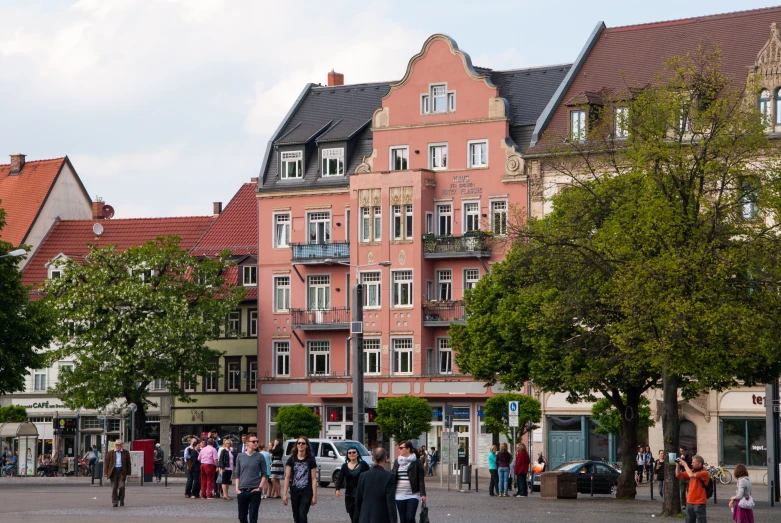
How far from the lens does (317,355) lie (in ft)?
244

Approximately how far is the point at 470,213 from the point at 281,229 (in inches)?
419

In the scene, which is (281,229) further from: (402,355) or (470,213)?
(470,213)

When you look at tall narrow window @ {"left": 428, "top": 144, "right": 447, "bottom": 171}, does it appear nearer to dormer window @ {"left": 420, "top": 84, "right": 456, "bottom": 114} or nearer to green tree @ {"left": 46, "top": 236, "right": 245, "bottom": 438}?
dormer window @ {"left": 420, "top": 84, "right": 456, "bottom": 114}

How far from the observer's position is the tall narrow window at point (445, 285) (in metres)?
70.4

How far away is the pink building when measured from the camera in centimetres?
6956

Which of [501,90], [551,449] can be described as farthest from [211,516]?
[501,90]

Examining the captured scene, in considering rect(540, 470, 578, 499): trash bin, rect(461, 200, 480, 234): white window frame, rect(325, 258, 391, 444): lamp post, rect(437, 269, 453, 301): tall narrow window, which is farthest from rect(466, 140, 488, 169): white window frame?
rect(540, 470, 578, 499): trash bin

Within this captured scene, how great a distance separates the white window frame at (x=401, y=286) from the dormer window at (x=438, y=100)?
24.6ft

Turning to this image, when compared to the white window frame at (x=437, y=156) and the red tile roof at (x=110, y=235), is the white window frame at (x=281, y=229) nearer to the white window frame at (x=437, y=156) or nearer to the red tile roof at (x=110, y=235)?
the white window frame at (x=437, y=156)

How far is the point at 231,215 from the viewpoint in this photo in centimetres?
8281

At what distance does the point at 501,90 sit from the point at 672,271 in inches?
1455

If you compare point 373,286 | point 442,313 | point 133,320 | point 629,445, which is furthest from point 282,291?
point 629,445

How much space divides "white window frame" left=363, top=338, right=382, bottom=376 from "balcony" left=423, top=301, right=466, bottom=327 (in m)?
2.85

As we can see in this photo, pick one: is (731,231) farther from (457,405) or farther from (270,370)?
(270,370)
